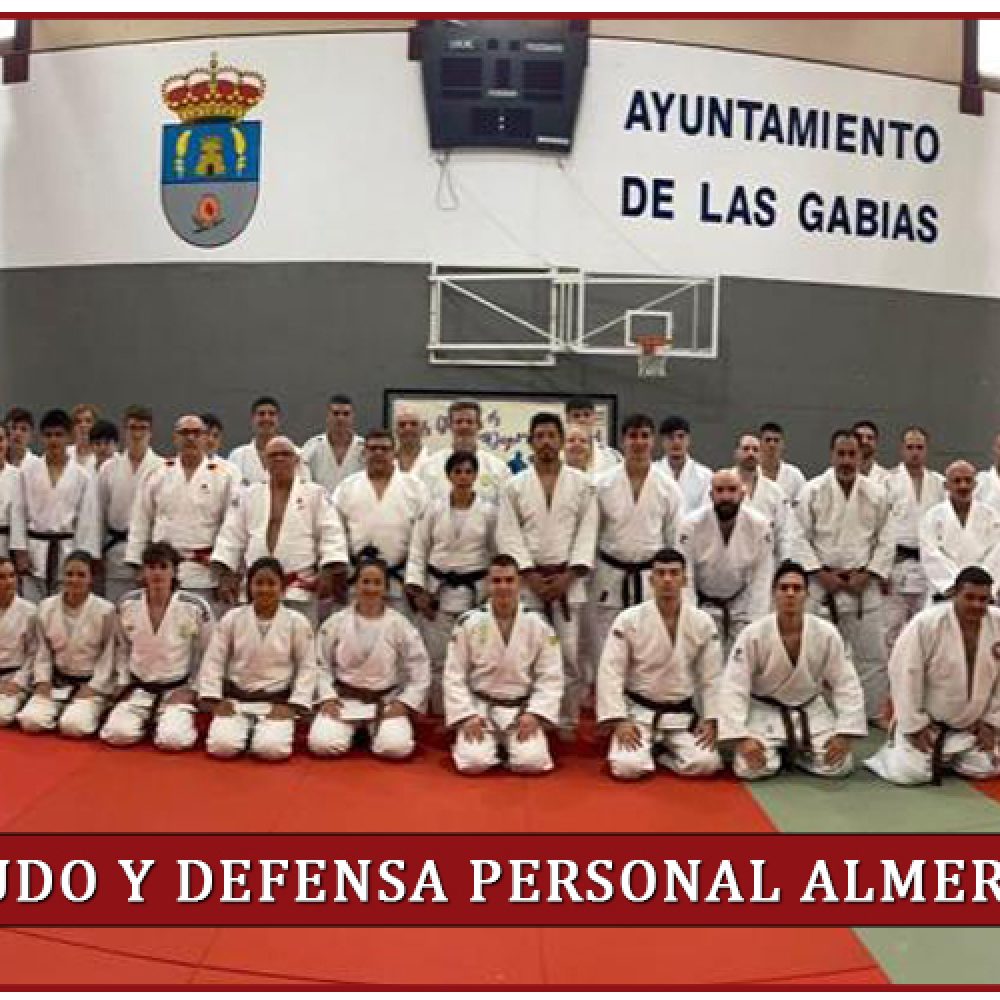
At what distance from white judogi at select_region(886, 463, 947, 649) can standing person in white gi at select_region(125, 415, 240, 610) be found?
420cm

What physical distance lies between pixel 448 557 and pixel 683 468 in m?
2.16

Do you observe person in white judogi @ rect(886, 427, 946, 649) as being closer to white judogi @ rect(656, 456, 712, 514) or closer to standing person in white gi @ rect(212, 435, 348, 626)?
white judogi @ rect(656, 456, 712, 514)

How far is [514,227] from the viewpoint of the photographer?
8.42m

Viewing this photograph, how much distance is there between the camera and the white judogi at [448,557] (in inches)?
216

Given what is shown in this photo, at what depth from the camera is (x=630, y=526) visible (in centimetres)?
556

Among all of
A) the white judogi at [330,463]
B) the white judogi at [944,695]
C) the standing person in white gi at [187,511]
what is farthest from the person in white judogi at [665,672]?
the white judogi at [330,463]

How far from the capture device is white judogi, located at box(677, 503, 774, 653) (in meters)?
5.47

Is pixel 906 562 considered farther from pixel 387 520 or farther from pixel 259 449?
pixel 259 449

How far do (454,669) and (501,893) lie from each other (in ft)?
5.28

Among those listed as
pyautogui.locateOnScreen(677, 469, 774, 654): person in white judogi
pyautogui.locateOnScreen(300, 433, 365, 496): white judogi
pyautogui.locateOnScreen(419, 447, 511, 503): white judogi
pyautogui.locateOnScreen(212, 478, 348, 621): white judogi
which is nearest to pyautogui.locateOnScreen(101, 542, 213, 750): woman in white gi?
pyautogui.locateOnScreen(212, 478, 348, 621): white judogi

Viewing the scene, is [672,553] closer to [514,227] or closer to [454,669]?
[454,669]

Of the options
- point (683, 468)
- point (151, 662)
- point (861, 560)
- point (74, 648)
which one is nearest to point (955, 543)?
point (861, 560)

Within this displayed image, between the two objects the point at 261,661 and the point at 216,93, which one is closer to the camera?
the point at 261,661

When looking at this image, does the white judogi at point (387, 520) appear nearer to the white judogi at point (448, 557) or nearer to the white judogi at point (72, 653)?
the white judogi at point (448, 557)
